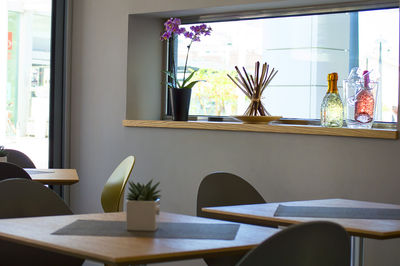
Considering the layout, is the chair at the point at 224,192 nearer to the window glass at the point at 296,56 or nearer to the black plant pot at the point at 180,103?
the window glass at the point at 296,56

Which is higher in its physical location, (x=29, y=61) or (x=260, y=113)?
(x=29, y=61)

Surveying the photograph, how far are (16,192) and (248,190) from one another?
1.14 metres

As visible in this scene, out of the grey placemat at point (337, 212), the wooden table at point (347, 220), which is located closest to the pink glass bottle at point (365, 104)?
the wooden table at point (347, 220)

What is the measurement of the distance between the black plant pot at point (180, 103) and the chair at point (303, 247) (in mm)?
2611

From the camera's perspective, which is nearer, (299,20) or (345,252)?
(345,252)

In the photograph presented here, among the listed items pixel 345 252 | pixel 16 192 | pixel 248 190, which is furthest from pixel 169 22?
pixel 345 252

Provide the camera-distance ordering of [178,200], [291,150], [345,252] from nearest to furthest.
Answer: [345,252] → [291,150] → [178,200]

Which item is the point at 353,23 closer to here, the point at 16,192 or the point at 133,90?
the point at 133,90

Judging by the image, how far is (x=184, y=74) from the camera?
432 cm

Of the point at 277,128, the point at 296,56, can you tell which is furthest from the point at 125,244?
the point at 296,56

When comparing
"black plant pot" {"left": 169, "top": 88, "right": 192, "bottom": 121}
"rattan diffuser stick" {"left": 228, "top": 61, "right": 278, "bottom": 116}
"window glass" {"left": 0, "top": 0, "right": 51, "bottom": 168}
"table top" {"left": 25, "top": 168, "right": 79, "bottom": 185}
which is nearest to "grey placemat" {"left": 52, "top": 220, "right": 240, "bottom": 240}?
"table top" {"left": 25, "top": 168, "right": 79, "bottom": 185}

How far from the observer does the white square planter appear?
1942mm

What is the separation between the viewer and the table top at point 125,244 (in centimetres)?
160

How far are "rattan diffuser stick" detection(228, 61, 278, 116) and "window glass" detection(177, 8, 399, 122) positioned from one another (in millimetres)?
140
